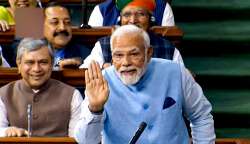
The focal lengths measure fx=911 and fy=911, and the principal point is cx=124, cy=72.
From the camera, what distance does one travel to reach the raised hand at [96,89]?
11.3 feet

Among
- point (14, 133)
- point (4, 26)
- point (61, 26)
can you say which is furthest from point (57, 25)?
point (14, 133)

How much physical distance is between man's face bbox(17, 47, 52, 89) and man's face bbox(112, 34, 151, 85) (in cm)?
101

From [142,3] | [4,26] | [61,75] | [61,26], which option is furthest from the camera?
[4,26]

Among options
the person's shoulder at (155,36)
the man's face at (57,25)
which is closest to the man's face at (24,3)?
the man's face at (57,25)

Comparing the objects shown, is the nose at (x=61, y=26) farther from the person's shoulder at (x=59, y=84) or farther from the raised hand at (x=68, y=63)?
the person's shoulder at (x=59, y=84)

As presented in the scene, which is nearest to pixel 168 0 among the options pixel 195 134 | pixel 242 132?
pixel 242 132

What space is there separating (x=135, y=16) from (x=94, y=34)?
0.42 metres

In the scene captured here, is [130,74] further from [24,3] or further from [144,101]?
[24,3]

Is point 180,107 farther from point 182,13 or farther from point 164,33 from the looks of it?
point 182,13

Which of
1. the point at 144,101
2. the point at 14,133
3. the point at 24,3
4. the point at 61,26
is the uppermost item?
the point at 24,3

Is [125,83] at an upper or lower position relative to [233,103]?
upper

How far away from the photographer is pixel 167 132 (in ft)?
12.2

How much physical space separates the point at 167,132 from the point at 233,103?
219 cm

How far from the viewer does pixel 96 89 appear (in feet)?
11.3
